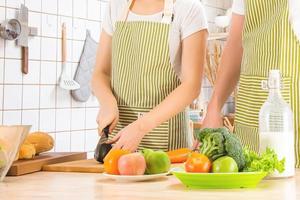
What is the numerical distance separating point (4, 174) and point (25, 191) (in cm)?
20

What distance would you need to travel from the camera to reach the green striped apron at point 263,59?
1908 millimetres

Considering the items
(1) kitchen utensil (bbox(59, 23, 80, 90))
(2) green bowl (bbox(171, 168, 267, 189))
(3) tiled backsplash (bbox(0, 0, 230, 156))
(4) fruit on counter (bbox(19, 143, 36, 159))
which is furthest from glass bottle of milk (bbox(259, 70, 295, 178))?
(1) kitchen utensil (bbox(59, 23, 80, 90))

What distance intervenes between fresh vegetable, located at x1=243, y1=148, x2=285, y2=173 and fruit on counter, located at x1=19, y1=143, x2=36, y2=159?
2.36 ft

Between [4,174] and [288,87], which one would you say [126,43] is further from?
[4,174]

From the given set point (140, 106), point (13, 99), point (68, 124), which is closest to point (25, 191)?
point (140, 106)

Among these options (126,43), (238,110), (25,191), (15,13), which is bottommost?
(25,191)

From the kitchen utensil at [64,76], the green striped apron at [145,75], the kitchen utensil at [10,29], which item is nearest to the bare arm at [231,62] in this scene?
the green striped apron at [145,75]

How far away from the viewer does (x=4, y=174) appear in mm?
1551

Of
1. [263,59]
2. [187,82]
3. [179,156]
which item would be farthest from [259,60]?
[179,156]

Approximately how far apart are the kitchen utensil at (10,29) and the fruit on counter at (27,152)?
117 cm

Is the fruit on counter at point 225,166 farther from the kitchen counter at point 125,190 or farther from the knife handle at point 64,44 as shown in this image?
the knife handle at point 64,44

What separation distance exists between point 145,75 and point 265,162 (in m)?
0.88

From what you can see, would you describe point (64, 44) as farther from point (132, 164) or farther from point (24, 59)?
point (132, 164)

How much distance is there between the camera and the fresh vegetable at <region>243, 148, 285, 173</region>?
1378mm
